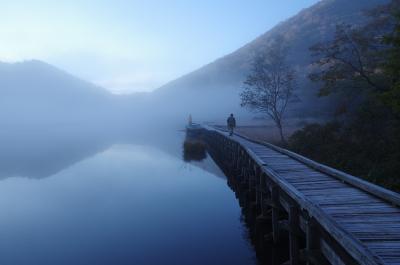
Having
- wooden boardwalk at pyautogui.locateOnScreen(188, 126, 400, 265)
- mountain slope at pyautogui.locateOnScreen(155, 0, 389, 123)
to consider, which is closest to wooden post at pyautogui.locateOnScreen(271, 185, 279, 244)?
wooden boardwalk at pyautogui.locateOnScreen(188, 126, 400, 265)

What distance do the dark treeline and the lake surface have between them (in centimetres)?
553

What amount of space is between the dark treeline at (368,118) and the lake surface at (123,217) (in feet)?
18.2

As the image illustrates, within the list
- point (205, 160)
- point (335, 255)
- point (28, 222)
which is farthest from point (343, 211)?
point (205, 160)

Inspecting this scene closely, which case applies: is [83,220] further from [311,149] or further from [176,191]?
[311,149]

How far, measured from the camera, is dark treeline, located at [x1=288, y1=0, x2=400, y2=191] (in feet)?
44.3

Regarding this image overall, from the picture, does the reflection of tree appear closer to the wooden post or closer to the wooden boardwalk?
the wooden boardwalk

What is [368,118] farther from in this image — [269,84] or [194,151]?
[194,151]

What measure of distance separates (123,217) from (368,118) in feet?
43.1

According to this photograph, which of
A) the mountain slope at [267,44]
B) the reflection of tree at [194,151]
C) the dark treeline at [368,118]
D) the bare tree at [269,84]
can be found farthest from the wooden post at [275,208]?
the mountain slope at [267,44]

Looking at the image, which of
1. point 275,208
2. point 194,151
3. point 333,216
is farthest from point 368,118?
point 194,151

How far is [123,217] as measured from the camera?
700 inches

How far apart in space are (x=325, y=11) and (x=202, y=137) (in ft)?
410

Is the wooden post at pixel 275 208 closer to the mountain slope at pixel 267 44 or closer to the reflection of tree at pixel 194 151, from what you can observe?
the reflection of tree at pixel 194 151

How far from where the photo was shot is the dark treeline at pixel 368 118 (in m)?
13.5
